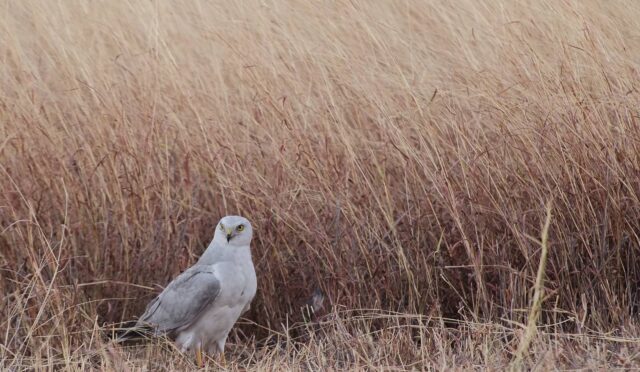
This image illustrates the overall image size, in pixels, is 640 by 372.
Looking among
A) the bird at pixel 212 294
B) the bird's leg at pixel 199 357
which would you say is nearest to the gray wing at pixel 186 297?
the bird at pixel 212 294

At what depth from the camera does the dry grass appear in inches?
158

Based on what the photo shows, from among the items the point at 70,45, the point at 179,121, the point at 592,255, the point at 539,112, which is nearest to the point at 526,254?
the point at 592,255

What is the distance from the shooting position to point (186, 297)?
13.1 ft

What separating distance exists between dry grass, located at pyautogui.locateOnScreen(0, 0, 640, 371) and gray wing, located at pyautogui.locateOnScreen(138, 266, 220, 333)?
120 mm

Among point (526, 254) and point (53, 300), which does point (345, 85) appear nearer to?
point (526, 254)

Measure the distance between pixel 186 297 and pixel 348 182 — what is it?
760mm

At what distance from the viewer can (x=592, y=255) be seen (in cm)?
407

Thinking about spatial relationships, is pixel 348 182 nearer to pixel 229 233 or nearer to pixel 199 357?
pixel 229 233

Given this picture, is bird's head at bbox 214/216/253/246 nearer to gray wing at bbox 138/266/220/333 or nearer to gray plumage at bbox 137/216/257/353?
gray plumage at bbox 137/216/257/353

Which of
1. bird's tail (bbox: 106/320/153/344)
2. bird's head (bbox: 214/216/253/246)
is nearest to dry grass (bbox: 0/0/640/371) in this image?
bird's tail (bbox: 106/320/153/344)

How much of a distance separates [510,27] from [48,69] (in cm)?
186

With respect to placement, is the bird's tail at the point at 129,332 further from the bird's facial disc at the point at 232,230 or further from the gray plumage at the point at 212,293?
the bird's facial disc at the point at 232,230

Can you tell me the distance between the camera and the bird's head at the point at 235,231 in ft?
13.2

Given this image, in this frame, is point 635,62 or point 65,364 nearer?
point 65,364
